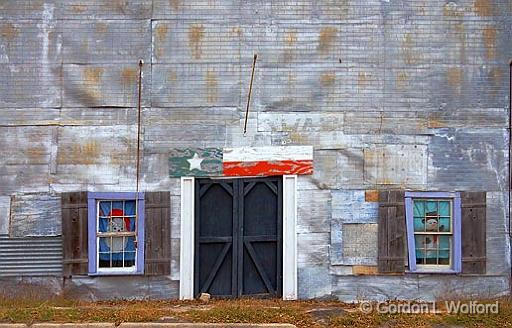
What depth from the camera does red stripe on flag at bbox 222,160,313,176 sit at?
35.4ft

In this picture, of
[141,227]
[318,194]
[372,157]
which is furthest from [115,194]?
[372,157]

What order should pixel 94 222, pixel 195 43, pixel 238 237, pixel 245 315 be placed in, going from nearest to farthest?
pixel 245 315, pixel 94 222, pixel 238 237, pixel 195 43

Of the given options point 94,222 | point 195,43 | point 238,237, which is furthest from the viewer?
point 195,43

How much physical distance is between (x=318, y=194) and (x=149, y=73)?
3.34 m

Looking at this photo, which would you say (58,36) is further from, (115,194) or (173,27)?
(115,194)

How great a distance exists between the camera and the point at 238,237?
10.8m

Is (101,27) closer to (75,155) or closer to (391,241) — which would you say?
(75,155)

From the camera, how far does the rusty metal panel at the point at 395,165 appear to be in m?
10.9

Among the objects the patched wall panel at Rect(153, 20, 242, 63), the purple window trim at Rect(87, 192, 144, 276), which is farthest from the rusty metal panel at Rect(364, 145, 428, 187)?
the purple window trim at Rect(87, 192, 144, 276)

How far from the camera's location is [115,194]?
35.3ft

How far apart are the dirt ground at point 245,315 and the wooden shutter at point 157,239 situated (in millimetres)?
637

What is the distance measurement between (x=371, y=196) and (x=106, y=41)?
493cm

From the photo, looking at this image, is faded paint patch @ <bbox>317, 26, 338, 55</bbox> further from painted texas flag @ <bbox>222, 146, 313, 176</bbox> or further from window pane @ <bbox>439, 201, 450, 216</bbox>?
window pane @ <bbox>439, 201, 450, 216</bbox>

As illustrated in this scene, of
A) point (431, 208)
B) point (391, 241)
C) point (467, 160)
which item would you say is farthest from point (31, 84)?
point (467, 160)
